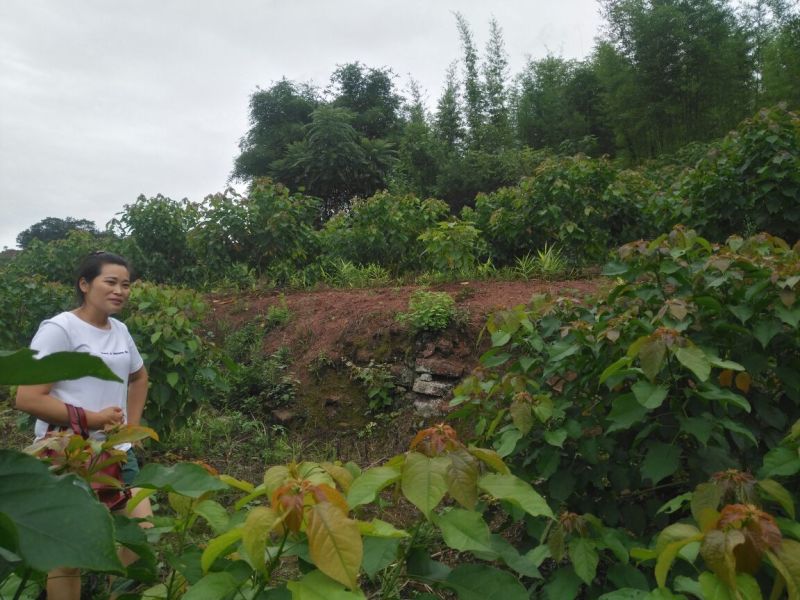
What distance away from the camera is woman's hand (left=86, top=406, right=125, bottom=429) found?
198 centimetres

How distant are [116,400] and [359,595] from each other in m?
1.84

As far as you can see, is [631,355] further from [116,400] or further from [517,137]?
[517,137]

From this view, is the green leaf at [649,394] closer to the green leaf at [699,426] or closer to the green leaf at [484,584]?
the green leaf at [699,426]

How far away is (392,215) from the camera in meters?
7.65

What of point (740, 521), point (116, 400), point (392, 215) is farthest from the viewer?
point (392, 215)

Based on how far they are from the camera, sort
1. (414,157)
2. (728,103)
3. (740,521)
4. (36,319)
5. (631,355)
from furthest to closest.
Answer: (414,157), (728,103), (36,319), (631,355), (740,521)

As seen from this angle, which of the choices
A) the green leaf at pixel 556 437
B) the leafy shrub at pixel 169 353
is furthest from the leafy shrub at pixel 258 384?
the green leaf at pixel 556 437

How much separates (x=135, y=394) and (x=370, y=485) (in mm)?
1938

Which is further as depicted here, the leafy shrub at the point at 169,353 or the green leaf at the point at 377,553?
the leafy shrub at the point at 169,353

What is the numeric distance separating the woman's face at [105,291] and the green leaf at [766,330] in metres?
2.09

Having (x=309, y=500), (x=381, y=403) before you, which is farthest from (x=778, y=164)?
(x=309, y=500)

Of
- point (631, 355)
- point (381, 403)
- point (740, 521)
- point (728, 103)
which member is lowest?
point (381, 403)

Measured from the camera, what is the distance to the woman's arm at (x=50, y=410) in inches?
78.4

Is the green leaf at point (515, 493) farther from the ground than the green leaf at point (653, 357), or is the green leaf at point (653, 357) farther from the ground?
the green leaf at point (653, 357)
